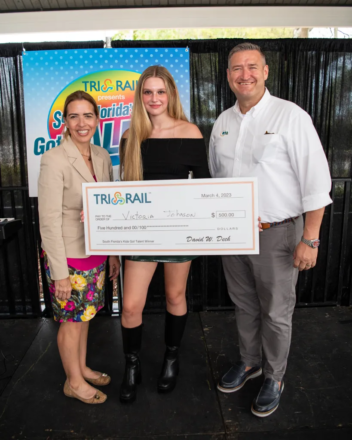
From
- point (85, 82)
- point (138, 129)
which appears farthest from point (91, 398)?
point (85, 82)

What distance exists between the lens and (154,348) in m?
2.72

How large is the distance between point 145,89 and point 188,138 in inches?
13.1

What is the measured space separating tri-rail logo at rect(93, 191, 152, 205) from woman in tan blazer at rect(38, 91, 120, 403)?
0.11 meters

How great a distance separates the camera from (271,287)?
197 centimetres

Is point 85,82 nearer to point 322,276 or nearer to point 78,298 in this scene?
point 78,298

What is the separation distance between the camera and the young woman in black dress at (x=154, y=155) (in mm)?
1889

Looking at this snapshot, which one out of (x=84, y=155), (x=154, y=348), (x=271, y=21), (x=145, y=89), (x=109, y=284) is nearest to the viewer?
(x=145, y=89)

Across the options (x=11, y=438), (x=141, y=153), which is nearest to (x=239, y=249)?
(x=141, y=153)

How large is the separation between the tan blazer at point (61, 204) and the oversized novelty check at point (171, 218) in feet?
0.22

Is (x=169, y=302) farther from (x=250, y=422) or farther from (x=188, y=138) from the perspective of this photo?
(x=188, y=138)

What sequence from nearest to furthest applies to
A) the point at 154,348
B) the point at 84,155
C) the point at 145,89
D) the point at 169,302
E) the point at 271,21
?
the point at 145,89, the point at 84,155, the point at 169,302, the point at 154,348, the point at 271,21

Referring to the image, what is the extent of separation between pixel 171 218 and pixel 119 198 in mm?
291

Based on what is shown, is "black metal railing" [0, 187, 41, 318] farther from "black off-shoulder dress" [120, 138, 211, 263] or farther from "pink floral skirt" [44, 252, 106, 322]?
"black off-shoulder dress" [120, 138, 211, 263]

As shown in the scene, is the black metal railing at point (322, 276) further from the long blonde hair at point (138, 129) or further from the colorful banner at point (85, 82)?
the long blonde hair at point (138, 129)
